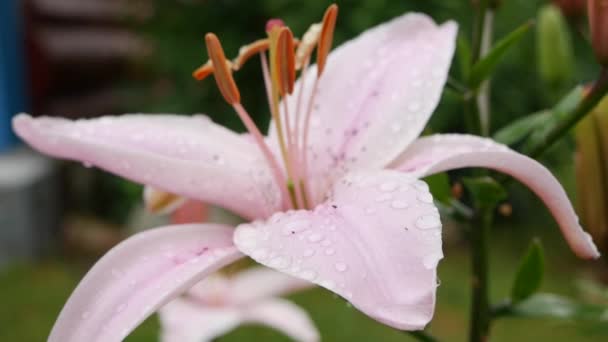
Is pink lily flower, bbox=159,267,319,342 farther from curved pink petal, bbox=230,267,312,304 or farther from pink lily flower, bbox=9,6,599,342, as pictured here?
pink lily flower, bbox=9,6,599,342

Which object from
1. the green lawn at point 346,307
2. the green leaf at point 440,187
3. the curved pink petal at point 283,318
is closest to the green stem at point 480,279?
the green leaf at point 440,187

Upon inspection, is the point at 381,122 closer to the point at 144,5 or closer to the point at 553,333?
the point at 553,333

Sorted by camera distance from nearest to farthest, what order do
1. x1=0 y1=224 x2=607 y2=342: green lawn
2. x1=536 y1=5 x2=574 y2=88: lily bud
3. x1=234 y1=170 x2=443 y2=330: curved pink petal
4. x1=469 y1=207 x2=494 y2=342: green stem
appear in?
x1=234 y1=170 x2=443 y2=330: curved pink petal, x1=469 y1=207 x2=494 y2=342: green stem, x1=536 y1=5 x2=574 y2=88: lily bud, x1=0 y1=224 x2=607 y2=342: green lawn

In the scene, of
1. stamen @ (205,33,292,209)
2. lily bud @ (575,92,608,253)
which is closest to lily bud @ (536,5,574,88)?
lily bud @ (575,92,608,253)

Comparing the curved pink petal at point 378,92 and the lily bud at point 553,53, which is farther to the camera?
the lily bud at point 553,53

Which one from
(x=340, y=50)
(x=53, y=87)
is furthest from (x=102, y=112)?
(x=340, y=50)

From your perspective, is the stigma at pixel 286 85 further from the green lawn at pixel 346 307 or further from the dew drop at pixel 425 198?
the green lawn at pixel 346 307

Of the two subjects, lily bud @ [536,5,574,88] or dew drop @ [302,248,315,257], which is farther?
lily bud @ [536,5,574,88]

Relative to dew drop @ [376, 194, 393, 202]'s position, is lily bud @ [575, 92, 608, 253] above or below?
below
